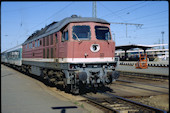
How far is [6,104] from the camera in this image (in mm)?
7695

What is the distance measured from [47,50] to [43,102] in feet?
16.0

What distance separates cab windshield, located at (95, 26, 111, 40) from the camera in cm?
1004

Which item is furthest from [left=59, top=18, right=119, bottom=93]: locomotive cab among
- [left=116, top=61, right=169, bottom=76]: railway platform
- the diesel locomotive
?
[left=116, top=61, right=169, bottom=76]: railway platform

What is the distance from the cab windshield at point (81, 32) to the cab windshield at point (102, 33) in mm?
494

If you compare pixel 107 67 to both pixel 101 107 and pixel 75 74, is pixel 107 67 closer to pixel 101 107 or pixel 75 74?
pixel 75 74

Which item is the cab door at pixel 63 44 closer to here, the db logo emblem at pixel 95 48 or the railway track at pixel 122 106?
the db logo emblem at pixel 95 48

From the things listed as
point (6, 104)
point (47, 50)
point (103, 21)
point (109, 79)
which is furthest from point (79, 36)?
point (6, 104)

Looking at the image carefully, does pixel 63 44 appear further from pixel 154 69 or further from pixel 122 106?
pixel 154 69

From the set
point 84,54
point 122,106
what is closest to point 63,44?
point 84,54

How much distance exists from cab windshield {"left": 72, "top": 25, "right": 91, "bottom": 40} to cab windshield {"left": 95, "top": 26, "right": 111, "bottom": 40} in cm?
49

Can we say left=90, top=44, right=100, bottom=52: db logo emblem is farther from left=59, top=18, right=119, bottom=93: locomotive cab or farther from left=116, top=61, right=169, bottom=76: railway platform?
left=116, top=61, right=169, bottom=76: railway platform

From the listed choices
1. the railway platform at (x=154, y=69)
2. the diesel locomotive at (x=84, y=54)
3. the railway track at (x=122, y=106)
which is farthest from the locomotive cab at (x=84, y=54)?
the railway platform at (x=154, y=69)

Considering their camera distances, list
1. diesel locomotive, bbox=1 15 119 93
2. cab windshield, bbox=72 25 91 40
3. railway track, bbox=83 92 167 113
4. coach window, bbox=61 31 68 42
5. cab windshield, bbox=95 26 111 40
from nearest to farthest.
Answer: railway track, bbox=83 92 167 113
diesel locomotive, bbox=1 15 119 93
cab windshield, bbox=72 25 91 40
coach window, bbox=61 31 68 42
cab windshield, bbox=95 26 111 40

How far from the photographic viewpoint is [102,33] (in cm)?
1022
